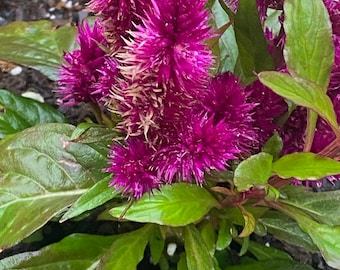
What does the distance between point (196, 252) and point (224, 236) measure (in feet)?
0.15

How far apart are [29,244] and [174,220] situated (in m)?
0.45

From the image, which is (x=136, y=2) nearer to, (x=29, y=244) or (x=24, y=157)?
(x=24, y=157)

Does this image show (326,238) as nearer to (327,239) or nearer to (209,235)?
(327,239)

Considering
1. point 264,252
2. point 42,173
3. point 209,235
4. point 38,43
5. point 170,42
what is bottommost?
point 264,252

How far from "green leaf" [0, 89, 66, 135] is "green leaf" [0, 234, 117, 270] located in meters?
0.20

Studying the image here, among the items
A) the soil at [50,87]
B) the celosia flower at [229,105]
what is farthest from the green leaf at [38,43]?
the celosia flower at [229,105]

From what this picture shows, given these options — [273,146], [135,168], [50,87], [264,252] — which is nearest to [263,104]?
[273,146]

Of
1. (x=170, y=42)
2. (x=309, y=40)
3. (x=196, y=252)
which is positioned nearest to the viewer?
(x=170, y=42)

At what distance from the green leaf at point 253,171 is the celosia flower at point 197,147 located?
3 cm

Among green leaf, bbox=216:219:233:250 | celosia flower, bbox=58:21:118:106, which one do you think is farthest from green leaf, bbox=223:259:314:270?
celosia flower, bbox=58:21:118:106

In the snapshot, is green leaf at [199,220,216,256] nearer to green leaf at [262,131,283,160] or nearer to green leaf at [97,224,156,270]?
green leaf at [97,224,156,270]

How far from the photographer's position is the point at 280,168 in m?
0.73

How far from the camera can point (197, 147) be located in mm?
666

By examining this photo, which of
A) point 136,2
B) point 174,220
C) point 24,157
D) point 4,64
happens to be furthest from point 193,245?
point 4,64
